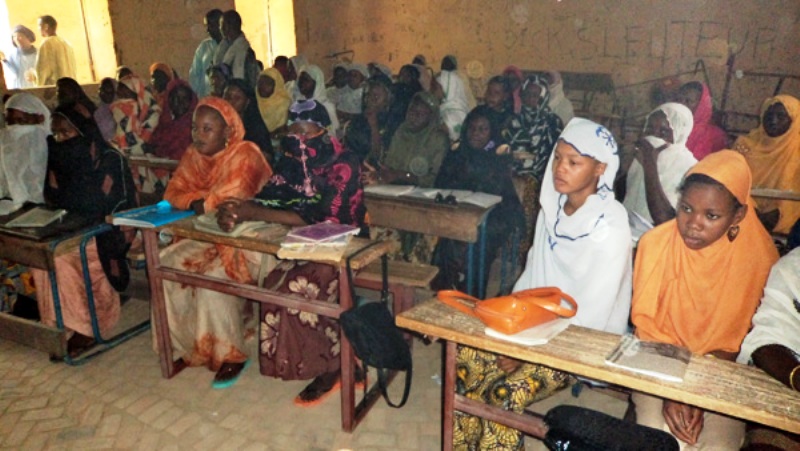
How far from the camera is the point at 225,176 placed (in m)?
3.71

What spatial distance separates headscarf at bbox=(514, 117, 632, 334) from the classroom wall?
7.78m

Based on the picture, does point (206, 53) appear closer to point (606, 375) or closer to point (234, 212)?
point (234, 212)

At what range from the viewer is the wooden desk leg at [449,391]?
2154 mm

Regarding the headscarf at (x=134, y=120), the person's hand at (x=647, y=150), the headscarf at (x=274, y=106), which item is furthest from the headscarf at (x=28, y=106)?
the person's hand at (x=647, y=150)

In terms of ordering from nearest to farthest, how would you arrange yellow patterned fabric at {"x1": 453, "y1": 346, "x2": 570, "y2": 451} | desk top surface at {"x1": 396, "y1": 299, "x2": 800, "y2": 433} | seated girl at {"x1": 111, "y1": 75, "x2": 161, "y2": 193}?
desk top surface at {"x1": 396, "y1": 299, "x2": 800, "y2": 433}
yellow patterned fabric at {"x1": 453, "y1": 346, "x2": 570, "y2": 451}
seated girl at {"x1": 111, "y1": 75, "x2": 161, "y2": 193}

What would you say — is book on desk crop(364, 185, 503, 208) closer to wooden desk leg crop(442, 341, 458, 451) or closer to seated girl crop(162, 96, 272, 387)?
seated girl crop(162, 96, 272, 387)

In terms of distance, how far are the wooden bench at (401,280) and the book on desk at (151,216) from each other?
119 centimetres

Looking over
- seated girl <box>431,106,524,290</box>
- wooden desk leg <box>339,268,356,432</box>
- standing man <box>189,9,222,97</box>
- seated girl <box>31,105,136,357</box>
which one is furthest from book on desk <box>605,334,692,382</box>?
standing man <box>189,9,222,97</box>

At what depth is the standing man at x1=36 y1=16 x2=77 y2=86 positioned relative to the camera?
32.7 feet

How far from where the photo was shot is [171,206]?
11.9ft

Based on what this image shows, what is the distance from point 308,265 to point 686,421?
83.6 inches

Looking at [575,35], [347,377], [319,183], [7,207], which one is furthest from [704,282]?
[575,35]

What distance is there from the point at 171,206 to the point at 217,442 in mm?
1568

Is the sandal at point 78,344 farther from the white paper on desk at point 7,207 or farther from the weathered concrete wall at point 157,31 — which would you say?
the weathered concrete wall at point 157,31
